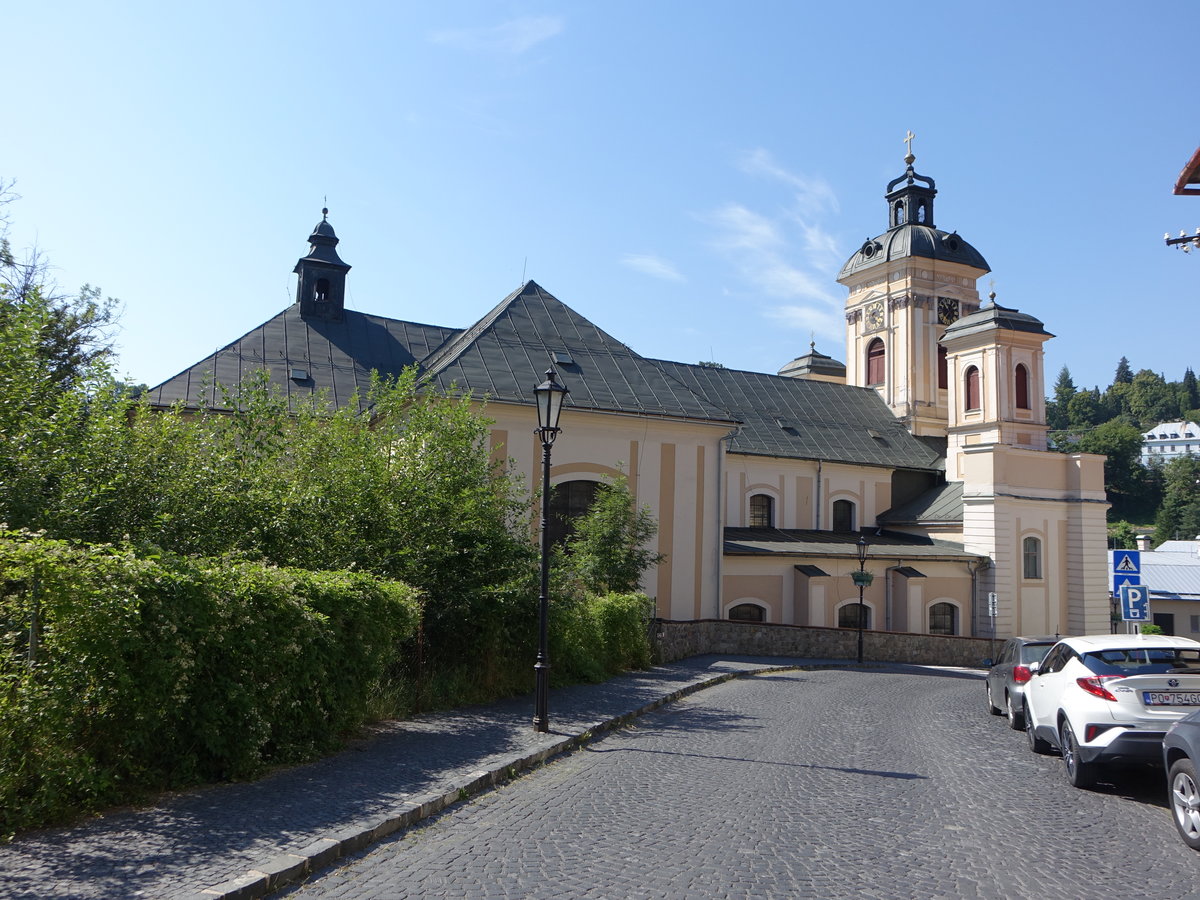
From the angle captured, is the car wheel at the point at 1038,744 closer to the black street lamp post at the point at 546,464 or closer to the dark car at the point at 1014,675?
the dark car at the point at 1014,675

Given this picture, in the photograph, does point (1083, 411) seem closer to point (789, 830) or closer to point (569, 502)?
point (569, 502)

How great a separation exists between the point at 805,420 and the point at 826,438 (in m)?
1.32

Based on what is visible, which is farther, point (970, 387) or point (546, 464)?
point (970, 387)

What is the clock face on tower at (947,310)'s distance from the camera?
46.9 metres

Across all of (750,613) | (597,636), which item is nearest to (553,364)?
(597,636)

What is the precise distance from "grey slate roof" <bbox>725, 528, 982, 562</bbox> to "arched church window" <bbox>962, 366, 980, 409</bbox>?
7459 millimetres

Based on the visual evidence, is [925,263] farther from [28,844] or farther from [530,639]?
[28,844]

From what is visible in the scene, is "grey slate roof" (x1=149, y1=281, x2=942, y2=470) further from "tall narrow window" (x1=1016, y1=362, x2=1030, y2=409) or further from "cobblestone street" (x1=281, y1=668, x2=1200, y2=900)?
"cobblestone street" (x1=281, y1=668, x2=1200, y2=900)

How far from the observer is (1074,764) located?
9.10m

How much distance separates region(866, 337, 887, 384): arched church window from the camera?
48469 mm

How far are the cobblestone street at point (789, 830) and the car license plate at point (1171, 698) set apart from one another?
0.90 metres

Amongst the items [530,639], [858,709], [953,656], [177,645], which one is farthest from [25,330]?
[953,656]

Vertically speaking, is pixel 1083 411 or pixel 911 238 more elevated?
pixel 1083 411

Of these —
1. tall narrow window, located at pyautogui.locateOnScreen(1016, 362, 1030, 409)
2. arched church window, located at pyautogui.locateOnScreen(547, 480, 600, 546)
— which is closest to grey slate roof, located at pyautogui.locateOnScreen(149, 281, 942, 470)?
arched church window, located at pyautogui.locateOnScreen(547, 480, 600, 546)
